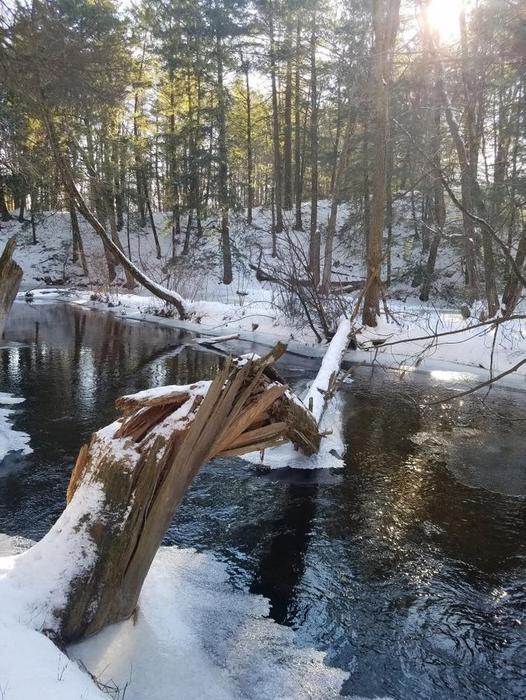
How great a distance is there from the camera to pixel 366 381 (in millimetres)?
11242

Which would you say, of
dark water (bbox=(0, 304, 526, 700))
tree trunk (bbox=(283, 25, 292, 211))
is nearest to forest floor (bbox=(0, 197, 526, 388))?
tree trunk (bbox=(283, 25, 292, 211))

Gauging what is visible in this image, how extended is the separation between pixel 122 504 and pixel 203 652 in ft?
3.92

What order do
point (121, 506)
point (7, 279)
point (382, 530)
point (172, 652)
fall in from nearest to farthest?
1. point (121, 506)
2. point (172, 652)
3. point (7, 279)
4. point (382, 530)

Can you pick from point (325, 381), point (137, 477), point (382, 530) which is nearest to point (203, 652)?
point (137, 477)

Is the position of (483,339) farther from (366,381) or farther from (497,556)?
(497,556)

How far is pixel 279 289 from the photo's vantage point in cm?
1584

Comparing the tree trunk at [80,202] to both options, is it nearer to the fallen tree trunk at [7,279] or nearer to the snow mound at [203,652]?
the fallen tree trunk at [7,279]

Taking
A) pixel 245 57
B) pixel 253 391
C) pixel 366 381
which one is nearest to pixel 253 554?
pixel 253 391

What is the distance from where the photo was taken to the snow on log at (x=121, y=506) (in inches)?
115

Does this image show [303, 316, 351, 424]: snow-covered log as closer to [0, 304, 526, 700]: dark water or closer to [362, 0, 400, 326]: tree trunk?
[0, 304, 526, 700]: dark water

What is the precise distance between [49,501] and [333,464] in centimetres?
338

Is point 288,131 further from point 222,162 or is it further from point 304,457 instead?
point 304,457

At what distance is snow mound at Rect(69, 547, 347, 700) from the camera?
3035 mm

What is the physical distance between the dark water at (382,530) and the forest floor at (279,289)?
1.54m
